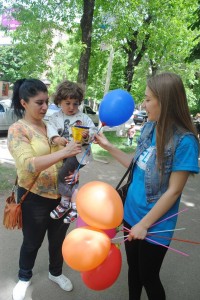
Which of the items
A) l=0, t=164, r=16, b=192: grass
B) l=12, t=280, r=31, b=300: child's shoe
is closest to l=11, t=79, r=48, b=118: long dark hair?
l=12, t=280, r=31, b=300: child's shoe

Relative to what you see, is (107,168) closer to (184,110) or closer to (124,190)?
(124,190)

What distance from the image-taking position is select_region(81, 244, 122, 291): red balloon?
176 cm

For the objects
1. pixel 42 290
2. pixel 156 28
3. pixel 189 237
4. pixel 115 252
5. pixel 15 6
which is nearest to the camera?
pixel 115 252

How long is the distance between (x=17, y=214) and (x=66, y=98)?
1040mm

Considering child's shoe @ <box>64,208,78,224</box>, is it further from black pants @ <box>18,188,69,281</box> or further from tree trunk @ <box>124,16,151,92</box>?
tree trunk @ <box>124,16,151,92</box>

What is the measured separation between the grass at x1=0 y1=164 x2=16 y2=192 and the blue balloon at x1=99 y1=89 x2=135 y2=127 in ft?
11.4

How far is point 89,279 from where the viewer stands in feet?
5.98

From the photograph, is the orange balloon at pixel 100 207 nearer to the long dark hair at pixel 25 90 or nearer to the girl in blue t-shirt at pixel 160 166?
the girl in blue t-shirt at pixel 160 166

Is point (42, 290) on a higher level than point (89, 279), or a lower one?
lower

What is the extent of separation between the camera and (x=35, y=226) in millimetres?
2332

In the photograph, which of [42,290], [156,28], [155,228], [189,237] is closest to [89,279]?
[155,228]

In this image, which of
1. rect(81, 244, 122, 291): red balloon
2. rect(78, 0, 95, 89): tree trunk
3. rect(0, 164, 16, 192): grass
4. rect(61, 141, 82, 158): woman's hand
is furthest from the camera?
rect(78, 0, 95, 89): tree trunk

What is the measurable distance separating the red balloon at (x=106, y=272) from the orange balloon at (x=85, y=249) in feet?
0.34

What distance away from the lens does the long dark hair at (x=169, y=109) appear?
163cm
